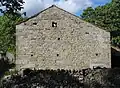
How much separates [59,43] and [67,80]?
1857cm

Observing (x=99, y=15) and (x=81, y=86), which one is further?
(x=99, y=15)

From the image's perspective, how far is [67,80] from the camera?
46.4 feet

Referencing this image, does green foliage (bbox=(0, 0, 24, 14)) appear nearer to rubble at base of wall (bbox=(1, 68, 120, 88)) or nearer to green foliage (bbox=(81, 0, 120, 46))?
rubble at base of wall (bbox=(1, 68, 120, 88))

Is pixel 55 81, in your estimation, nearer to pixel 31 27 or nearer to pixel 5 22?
pixel 31 27

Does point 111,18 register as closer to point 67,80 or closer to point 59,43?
point 59,43

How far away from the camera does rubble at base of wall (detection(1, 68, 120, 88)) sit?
13645mm

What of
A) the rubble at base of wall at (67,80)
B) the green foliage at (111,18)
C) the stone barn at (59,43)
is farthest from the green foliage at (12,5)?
the green foliage at (111,18)

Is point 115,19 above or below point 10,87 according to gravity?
above

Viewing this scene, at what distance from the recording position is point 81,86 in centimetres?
1368

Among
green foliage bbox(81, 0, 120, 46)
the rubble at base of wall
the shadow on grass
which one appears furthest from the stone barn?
the shadow on grass

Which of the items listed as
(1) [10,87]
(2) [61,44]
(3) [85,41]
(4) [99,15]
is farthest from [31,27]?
(4) [99,15]

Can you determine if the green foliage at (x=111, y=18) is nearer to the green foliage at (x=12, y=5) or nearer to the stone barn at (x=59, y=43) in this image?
the stone barn at (x=59, y=43)

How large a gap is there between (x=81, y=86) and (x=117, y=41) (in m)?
36.0

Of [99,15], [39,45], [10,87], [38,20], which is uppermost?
[99,15]
